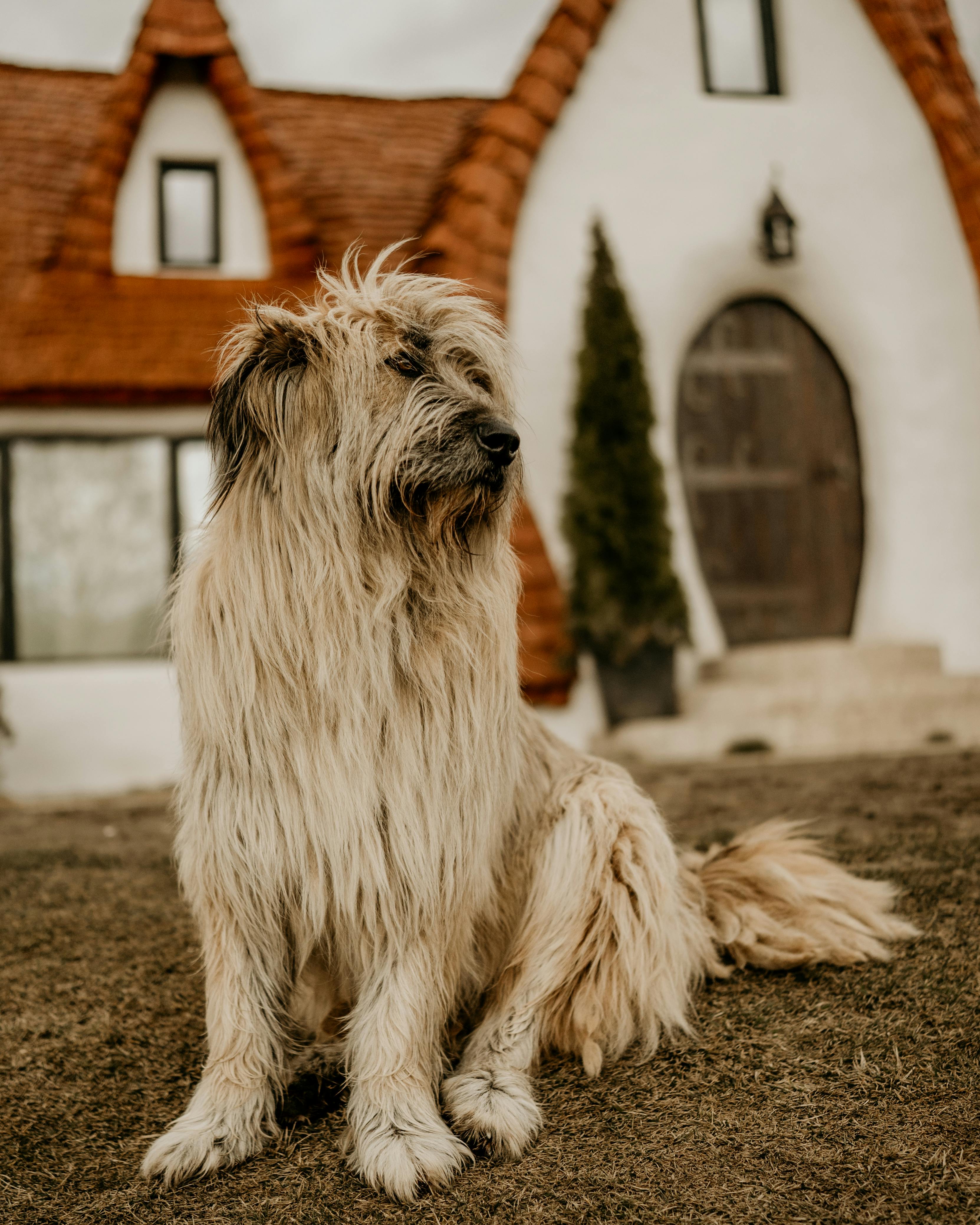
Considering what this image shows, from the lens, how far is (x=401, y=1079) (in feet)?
5.90

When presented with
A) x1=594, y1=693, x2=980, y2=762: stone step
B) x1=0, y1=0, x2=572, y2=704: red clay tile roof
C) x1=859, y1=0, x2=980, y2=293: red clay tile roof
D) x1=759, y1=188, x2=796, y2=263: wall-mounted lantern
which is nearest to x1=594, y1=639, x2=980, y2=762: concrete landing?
x1=594, y1=693, x2=980, y2=762: stone step

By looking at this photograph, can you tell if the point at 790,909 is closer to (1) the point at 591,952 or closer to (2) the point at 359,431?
(1) the point at 591,952

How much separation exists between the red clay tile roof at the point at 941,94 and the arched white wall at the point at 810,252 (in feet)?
0.32

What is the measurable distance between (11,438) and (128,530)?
1057mm

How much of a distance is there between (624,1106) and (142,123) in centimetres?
827

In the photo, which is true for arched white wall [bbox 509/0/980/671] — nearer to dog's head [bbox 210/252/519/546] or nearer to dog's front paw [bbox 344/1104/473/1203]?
dog's head [bbox 210/252/519/546]

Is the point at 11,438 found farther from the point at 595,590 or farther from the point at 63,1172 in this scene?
the point at 63,1172

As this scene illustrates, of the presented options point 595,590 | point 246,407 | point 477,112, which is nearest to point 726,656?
point 595,590

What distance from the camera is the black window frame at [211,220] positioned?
7926mm

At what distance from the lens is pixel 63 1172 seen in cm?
173

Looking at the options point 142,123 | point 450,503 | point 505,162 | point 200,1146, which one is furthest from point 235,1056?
point 142,123

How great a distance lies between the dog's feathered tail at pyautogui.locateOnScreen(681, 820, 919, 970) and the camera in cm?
245

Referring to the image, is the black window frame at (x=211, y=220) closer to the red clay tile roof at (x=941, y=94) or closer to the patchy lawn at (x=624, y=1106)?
the red clay tile roof at (x=941, y=94)

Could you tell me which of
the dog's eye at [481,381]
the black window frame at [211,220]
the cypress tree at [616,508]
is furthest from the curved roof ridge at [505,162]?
the dog's eye at [481,381]
